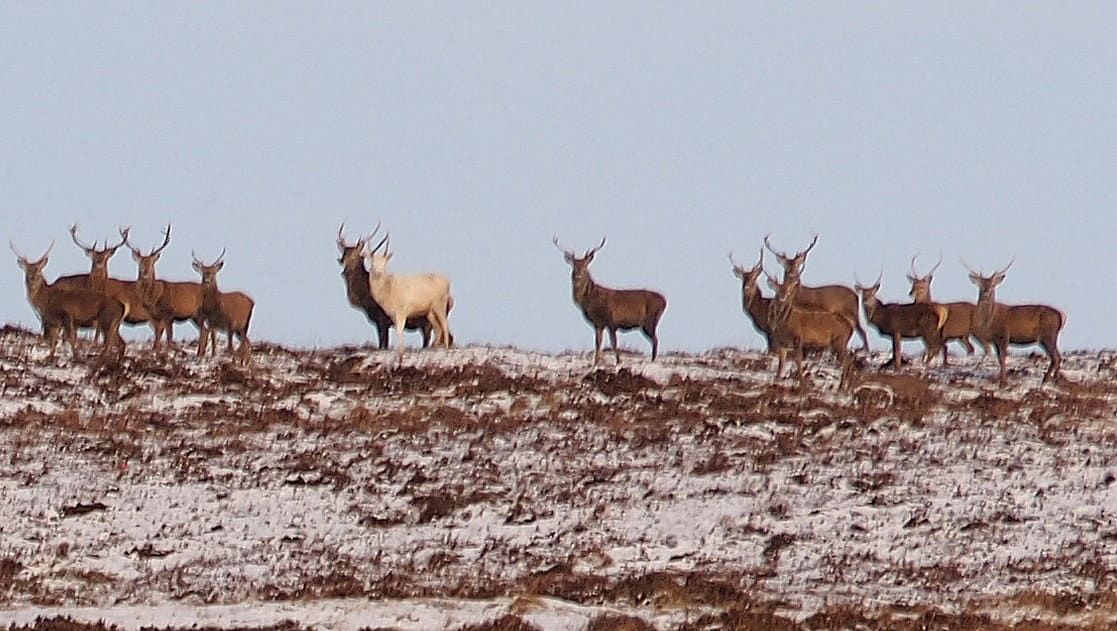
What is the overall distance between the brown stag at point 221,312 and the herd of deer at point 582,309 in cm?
1

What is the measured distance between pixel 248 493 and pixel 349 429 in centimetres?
280

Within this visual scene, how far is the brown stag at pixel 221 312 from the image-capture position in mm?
26328

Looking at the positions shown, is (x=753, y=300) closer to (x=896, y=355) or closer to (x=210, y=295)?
(x=896, y=355)

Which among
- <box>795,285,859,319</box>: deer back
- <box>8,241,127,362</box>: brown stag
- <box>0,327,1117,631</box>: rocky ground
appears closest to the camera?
<box>0,327,1117,631</box>: rocky ground

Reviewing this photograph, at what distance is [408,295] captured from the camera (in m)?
27.5

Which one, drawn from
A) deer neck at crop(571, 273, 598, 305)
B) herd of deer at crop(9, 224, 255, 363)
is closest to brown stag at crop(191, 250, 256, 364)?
herd of deer at crop(9, 224, 255, 363)

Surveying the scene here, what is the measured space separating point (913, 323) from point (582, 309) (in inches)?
188

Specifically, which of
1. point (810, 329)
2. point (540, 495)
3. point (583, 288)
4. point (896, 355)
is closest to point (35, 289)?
point (583, 288)

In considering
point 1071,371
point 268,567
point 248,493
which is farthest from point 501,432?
point 1071,371

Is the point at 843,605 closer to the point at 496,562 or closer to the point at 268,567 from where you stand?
the point at 496,562

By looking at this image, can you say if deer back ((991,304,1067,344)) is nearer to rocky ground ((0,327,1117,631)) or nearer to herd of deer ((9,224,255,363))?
rocky ground ((0,327,1117,631))

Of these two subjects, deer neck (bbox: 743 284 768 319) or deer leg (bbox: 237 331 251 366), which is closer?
deer leg (bbox: 237 331 251 366)

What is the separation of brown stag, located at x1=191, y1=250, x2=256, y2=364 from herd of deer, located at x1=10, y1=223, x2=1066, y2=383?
0.05ft

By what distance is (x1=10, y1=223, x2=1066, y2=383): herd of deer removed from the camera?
25.5 m
